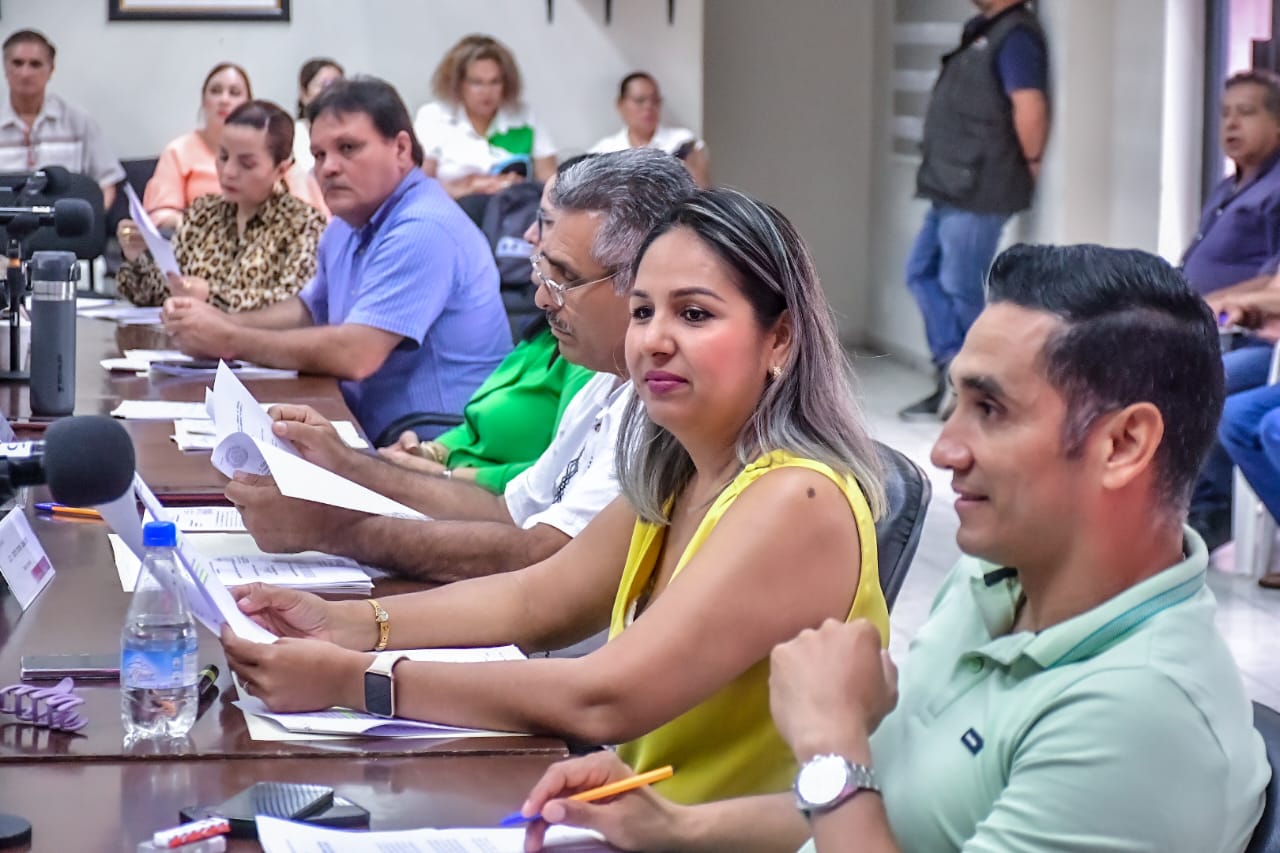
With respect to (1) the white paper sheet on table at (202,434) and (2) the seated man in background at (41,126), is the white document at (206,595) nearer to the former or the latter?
(1) the white paper sheet on table at (202,434)

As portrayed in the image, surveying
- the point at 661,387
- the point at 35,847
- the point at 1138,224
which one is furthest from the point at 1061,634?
the point at 1138,224

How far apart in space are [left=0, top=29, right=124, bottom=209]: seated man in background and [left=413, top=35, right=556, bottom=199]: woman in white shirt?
1384 millimetres

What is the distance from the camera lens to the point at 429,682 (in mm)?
1614

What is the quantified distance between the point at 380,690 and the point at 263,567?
1.80 feet

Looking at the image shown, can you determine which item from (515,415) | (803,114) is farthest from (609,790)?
→ (803,114)

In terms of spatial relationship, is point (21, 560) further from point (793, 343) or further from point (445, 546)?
point (793, 343)

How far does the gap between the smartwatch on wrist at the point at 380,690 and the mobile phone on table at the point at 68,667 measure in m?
0.28

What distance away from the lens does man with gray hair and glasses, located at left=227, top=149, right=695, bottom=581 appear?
2.14 meters

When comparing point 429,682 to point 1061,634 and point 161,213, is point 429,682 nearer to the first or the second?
point 1061,634

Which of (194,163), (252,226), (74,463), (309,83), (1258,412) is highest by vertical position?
(309,83)

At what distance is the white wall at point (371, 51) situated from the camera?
7691 millimetres


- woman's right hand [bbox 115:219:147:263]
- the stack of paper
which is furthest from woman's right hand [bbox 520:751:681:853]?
woman's right hand [bbox 115:219:147:263]

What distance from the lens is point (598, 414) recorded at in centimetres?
230

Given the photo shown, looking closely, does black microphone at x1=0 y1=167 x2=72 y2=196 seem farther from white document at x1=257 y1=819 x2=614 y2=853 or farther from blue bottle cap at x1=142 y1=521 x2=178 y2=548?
white document at x1=257 y1=819 x2=614 y2=853
